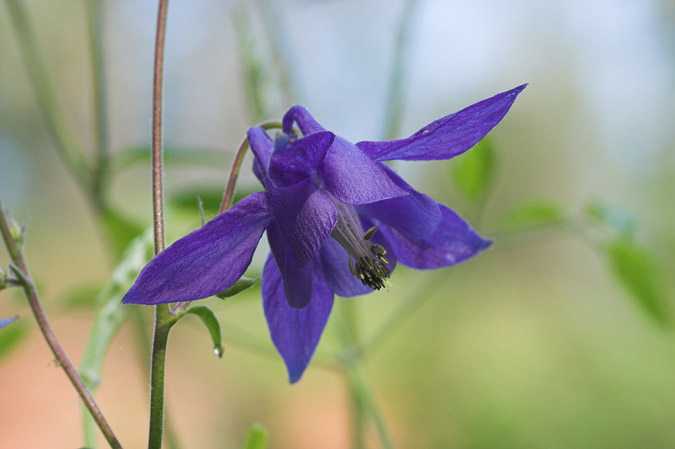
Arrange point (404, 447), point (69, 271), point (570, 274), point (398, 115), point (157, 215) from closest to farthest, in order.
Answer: point (157, 215)
point (398, 115)
point (404, 447)
point (69, 271)
point (570, 274)

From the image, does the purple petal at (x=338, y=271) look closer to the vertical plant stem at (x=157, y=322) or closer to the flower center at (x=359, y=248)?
the flower center at (x=359, y=248)

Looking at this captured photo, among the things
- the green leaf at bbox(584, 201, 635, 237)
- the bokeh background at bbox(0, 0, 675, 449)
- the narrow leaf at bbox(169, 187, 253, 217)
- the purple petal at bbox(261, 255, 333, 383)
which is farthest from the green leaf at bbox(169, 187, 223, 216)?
the bokeh background at bbox(0, 0, 675, 449)

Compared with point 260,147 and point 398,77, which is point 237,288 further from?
point 398,77

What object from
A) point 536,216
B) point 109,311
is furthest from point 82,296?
→ point 536,216

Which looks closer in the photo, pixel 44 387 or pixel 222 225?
pixel 222 225

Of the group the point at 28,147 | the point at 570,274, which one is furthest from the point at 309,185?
the point at 570,274

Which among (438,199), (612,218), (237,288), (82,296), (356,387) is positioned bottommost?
(438,199)

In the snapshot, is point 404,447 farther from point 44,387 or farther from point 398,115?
point 398,115

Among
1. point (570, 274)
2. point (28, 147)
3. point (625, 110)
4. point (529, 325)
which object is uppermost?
point (28, 147)
